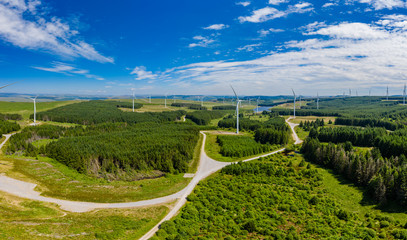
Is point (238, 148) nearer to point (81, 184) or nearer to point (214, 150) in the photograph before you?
point (214, 150)

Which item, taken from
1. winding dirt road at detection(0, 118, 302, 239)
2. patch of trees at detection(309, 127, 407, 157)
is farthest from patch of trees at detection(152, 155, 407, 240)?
patch of trees at detection(309, 127, 407, 157)

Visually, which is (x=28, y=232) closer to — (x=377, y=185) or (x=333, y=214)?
(x=333, y=214)

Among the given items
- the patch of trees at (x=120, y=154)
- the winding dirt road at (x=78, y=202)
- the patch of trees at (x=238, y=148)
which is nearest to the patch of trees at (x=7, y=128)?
the patch of trees at (x=120, y=154)

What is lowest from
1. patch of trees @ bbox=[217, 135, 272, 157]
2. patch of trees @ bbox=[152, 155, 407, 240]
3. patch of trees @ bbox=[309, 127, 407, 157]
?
patch of trees @ bbox=[152, 155, 407, 240]

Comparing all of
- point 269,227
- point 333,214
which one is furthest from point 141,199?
point 333,214

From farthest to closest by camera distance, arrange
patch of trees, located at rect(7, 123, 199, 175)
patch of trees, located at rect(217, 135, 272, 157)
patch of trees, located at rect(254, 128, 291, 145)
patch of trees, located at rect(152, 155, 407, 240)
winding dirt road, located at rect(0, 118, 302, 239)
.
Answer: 1. patch of trees, located at rect(254, 128, 291, 145)
2. patch of trees, located at rect(217, 135, 272, 157)
3. patch of trees, located at rect(7, 123, 199, 175)
4. winding dirt road, located at rect(0, 118, 302, 239)
5. patch of trees, located at rect(152, 155, 407, 240)

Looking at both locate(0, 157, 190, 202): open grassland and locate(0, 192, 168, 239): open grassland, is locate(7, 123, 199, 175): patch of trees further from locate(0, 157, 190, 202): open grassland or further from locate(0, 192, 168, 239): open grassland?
locate(0, 192, 168, 239): open grassland
